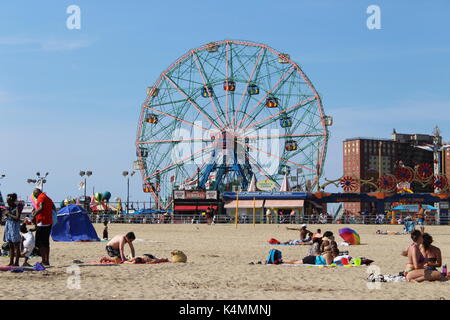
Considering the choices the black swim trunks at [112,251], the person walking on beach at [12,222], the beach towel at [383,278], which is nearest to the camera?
the beach towel at [383,278]

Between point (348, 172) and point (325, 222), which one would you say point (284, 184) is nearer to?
point (325, 222)

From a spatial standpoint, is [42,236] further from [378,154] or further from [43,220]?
[378,154]

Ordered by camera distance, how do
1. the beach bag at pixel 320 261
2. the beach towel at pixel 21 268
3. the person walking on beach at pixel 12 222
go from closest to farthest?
1. the beach towel at pixel 21 268
2. the person walking on beach at pixel 12 222
3. the beach bag at pixel 320 261

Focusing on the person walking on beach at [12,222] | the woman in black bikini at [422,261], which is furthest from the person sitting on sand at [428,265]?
the person walking on beach at [12,222]

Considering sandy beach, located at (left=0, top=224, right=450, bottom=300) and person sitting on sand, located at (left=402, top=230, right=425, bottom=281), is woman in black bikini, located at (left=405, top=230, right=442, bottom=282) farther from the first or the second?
sandy beach, located at (left=0, top=224, right=450, bottom=300)

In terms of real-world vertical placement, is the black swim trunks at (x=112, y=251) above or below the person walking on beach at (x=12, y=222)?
below

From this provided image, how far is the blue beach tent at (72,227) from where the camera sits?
82.4 feet

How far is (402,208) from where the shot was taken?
5631 cm

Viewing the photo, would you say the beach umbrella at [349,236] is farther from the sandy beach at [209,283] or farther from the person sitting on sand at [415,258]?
the person sitting on sand at [415,258]

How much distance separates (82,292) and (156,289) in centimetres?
115
